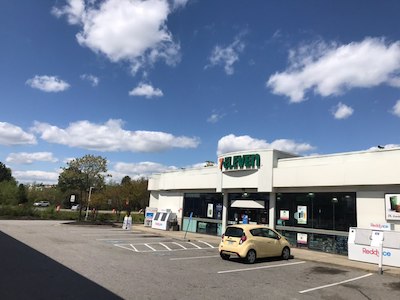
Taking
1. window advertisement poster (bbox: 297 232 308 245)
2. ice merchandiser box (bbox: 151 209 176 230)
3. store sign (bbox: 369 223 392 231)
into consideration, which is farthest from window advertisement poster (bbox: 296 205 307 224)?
ice merchandiser box (bbox: 151 209 176 230)

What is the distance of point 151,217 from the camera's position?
33.1 meters

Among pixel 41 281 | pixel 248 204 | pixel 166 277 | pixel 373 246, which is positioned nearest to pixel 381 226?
pixel 373 246

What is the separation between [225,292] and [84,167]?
1402 inches

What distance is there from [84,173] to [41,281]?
33584mm

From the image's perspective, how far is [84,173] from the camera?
4178 cm

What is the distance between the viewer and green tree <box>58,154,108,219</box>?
136ft

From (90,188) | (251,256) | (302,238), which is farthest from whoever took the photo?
(90,188)

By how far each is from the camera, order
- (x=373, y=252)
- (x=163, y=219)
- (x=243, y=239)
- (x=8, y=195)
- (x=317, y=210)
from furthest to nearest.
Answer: (x=8, y=195), (x=163, y=219), (x=317, y=210), (x=373, y=252), (x=243, y=239)

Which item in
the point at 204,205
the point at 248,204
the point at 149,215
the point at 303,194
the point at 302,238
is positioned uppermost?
the point at 303,194

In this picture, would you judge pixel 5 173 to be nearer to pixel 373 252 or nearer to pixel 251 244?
pixel 251 244

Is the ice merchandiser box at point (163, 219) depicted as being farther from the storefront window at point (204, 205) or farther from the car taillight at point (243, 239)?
the car taillight at point (243, 239)

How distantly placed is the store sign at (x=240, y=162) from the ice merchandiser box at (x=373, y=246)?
7.57m

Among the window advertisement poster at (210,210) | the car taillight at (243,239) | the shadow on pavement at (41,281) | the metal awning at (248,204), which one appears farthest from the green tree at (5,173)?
the car taillight at (243,239)

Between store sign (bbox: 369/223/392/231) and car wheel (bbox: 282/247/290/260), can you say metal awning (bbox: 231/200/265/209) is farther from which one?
store sign (bbox: 369/223/392/231)
